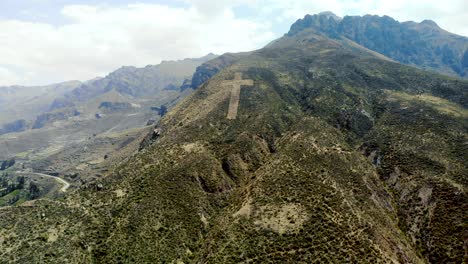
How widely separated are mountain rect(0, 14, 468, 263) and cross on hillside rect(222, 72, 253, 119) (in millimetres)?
1316

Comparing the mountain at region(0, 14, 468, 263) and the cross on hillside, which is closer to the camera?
the mountain at region(0, 14, 468, 263)

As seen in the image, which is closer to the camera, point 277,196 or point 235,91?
point 277,196

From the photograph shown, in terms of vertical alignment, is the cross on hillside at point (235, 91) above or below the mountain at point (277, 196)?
above

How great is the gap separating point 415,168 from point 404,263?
29.4m

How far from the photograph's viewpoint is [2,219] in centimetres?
6444

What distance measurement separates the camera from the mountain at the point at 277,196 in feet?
196

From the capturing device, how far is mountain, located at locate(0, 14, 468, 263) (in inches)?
2356

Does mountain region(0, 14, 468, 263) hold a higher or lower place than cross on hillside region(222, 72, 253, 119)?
lower

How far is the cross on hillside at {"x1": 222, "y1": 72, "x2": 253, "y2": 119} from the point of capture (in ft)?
384

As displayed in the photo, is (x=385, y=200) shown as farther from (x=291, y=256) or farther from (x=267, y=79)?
(x=267, y=79)

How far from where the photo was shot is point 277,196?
71.2 meters

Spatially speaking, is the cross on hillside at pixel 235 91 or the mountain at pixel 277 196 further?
the cross on hillside at pixel 235 91

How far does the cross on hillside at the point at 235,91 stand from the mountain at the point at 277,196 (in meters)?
1.32

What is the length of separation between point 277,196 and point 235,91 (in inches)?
2775
